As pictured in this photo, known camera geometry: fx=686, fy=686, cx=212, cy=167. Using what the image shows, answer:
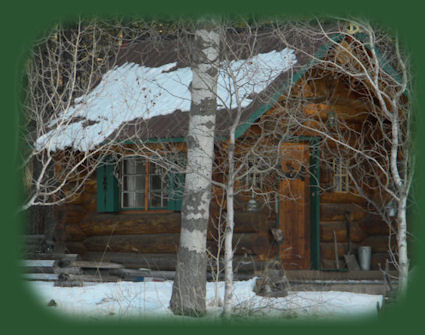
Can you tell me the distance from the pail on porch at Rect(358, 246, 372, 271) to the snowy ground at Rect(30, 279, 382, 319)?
6.88 ft

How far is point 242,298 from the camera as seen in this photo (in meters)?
10.3

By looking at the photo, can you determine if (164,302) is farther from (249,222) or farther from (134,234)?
(134,234)

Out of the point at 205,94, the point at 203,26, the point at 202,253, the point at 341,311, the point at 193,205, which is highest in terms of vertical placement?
the point at 203,26

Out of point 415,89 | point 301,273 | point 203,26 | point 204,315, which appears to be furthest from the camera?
point 301,273

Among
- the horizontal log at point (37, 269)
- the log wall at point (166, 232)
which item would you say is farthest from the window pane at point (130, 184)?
the horizontal log at point (37, 269)

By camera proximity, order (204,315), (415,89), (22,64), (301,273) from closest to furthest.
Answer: (204,315) < (415,89) < (301,273) < (22,64)

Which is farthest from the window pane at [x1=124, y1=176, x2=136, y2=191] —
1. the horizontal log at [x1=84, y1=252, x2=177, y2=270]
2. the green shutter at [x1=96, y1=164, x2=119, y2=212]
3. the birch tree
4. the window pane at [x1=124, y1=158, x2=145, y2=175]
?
the birch tree

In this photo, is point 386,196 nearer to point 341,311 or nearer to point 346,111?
point 346,111

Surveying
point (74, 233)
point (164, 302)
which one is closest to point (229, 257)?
point (164, 302)

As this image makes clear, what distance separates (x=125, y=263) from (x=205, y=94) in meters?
A: 5.46

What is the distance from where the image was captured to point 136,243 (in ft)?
45.2

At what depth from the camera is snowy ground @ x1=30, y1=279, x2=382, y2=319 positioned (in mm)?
9180

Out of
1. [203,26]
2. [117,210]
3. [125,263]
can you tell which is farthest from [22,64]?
[203,26]

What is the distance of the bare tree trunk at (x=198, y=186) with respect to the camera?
30.6ft
